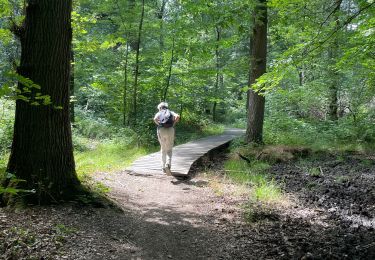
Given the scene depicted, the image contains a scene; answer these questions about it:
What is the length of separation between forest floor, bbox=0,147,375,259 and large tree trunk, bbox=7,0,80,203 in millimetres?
491

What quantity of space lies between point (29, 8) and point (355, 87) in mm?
15582

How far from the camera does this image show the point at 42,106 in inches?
191

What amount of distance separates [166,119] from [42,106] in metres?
4.18

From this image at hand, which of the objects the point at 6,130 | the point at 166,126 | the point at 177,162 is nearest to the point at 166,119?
the point at 166,126

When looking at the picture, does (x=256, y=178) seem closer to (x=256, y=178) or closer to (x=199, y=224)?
(x=256, y=178)

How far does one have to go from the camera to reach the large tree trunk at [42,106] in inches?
189

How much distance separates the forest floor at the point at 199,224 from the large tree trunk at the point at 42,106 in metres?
0.49

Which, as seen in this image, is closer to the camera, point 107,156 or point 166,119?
point 166,119

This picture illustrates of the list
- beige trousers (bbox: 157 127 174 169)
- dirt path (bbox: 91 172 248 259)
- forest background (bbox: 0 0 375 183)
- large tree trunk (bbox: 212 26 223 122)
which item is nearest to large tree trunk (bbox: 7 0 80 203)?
dirt path (bbox: 91 172 248 259)

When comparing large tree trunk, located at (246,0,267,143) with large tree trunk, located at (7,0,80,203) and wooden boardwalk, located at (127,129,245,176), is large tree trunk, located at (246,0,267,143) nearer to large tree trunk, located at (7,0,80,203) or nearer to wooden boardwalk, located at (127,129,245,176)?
wooden boardwalk, located at (127,129,245,176)

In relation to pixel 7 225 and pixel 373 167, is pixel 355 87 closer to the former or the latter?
pixel 373 167

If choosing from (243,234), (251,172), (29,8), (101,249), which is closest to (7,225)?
(101,249)

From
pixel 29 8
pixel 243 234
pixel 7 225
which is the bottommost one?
pixel 243 234

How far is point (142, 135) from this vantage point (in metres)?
14.7
